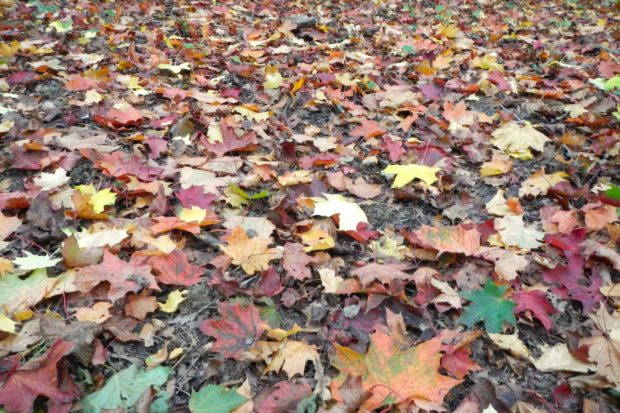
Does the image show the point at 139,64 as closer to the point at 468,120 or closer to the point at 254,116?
the point at 254,116

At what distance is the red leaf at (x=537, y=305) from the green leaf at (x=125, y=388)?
127 centimetres

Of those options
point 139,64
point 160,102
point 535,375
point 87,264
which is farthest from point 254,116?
point 535,375

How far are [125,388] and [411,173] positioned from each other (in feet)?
5.49

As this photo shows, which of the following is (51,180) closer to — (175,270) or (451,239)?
(175,270)

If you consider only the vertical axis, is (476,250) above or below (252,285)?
above

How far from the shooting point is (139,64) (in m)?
3.75

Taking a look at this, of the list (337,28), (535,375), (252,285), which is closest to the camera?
(535,375)

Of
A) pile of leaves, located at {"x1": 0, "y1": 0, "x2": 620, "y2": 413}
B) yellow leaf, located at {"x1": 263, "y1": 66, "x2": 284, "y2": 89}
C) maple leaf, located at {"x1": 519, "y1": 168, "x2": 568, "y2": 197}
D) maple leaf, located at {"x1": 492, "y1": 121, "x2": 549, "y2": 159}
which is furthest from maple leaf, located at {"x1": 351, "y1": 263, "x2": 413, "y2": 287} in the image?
yellow leaf, located at {"x1": 263, "y1": 66, "x2": 284, "y2": 89}

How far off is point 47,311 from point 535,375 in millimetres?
1695

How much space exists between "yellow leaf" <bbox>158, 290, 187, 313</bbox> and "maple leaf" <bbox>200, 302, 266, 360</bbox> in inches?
6.3

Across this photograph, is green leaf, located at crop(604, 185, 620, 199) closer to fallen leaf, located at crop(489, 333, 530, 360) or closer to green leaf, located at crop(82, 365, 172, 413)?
fallen leaf, located at crop(489, 333, 530, 360)

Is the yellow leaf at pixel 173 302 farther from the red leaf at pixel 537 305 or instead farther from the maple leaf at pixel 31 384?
the red leaf at pixel 537 305

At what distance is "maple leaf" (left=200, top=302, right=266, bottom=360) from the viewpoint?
151cm

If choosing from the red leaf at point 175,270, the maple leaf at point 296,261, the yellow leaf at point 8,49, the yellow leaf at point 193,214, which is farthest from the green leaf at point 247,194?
the yellow leaf at point 8,49
